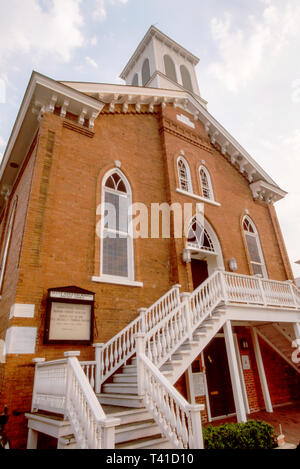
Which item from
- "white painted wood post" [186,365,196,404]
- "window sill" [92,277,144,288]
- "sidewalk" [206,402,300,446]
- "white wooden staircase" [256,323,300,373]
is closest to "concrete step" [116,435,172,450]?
"sidewalk" [206,402,300,446]

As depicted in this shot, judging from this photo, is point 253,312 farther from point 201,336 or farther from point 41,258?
point 41,258

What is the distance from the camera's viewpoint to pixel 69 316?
7344mm

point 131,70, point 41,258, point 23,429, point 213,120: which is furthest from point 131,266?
point 131,70

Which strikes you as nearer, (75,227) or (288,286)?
(75,227)

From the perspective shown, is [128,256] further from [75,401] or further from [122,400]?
[75,401]

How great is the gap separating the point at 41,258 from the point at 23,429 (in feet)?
12.0

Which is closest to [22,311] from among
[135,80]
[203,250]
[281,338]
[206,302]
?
[206,302]

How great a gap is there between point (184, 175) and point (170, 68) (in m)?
9.88

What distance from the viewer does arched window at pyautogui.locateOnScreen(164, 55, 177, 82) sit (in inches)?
731

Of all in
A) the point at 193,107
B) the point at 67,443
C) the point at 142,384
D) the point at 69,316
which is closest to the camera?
the point at 67,443

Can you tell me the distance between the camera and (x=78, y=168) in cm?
944

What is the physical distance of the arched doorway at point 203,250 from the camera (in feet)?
39.3

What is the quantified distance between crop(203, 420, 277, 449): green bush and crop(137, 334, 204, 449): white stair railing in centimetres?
83
